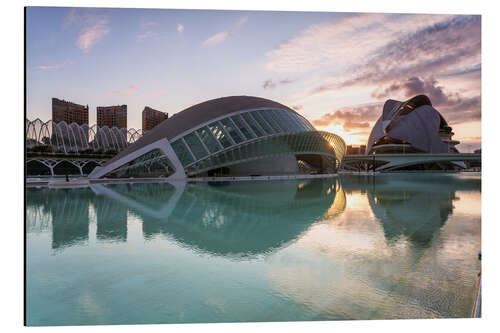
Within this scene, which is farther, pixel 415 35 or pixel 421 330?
pixel 415 35

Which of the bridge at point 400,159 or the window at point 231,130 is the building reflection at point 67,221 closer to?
the window at point 231,130

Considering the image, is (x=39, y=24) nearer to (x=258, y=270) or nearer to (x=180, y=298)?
(x=180, y=298)

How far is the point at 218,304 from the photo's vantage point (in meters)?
3.61

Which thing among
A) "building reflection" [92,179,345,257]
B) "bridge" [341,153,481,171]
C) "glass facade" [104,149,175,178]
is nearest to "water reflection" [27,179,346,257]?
"building reflection" [92,179,345,257]

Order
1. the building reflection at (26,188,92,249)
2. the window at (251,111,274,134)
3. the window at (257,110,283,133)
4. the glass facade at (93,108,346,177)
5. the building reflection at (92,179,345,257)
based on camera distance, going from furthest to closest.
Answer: the window at (257,110,283,133) < the window at (251,111,274,134) < the glass facade at (93,108,346,177) < the building reflection at (26,188,92,249) < the building reflection at (92,179,345,257)

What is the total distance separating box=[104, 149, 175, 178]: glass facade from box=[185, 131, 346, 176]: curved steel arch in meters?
2.49

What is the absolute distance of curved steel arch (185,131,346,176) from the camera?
3016cm

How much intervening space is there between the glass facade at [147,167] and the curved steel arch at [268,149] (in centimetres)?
249

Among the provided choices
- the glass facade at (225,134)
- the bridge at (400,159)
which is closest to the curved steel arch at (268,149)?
the glass facade at (225,134)

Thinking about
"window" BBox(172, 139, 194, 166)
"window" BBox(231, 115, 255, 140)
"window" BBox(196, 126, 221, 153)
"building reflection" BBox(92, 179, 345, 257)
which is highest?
"window" BBox(231, 115, 255, 140)

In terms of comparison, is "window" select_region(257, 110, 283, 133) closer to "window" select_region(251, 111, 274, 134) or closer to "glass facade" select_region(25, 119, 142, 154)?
"window" select_region(251, 111, 274, 134)

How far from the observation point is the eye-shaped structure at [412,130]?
73.2 metres
